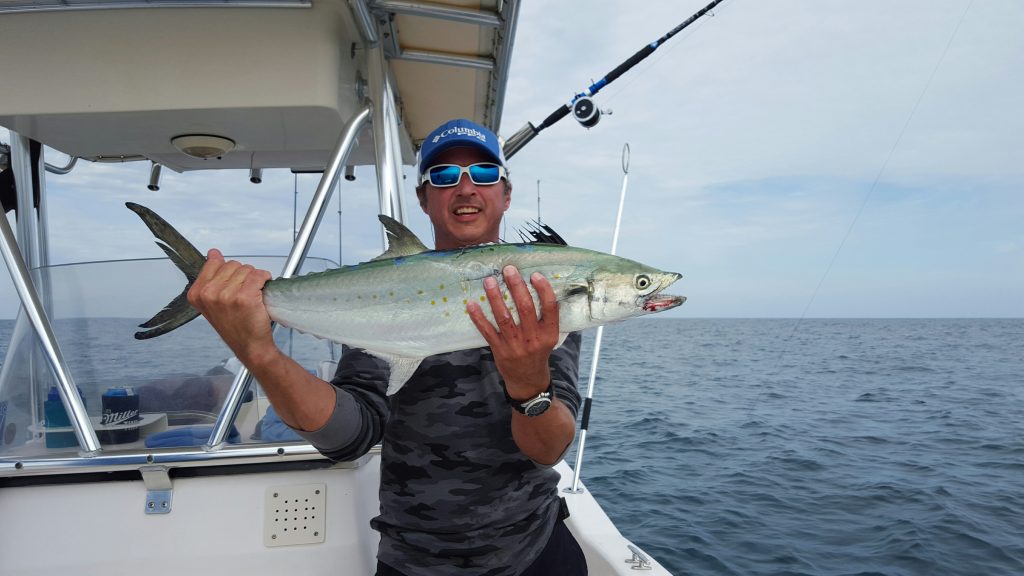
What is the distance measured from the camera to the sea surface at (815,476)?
6473 mm

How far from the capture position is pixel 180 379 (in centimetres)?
324

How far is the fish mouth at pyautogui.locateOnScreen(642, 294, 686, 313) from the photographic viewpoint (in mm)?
1898

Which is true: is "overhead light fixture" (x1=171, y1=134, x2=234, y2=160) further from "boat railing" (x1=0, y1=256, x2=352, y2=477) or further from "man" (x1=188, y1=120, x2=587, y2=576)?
"man" (x1=188, y1=120, x2=587, y2=576)

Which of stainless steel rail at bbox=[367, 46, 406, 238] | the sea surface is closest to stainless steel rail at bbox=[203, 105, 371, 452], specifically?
stainless steel rail at bbox=[367, 46, 406, 238]

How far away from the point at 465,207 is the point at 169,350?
2.01 metres

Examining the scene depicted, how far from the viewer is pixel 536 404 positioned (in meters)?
1.88

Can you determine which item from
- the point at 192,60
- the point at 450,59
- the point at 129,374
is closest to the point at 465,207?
the point at 192,60

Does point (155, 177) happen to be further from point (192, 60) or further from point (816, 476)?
point (816, 476)

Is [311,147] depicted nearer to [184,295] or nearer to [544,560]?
[184,295]

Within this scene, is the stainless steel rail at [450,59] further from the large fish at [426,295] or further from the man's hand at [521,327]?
the man's hand at [521,327]

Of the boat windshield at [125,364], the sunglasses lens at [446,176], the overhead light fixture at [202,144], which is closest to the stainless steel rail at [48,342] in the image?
the boat windshield at [125,364]

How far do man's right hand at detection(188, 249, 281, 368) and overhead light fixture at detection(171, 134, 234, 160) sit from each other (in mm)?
1881

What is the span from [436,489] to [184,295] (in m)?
1.06

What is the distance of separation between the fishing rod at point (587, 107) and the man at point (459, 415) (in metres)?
2.74
